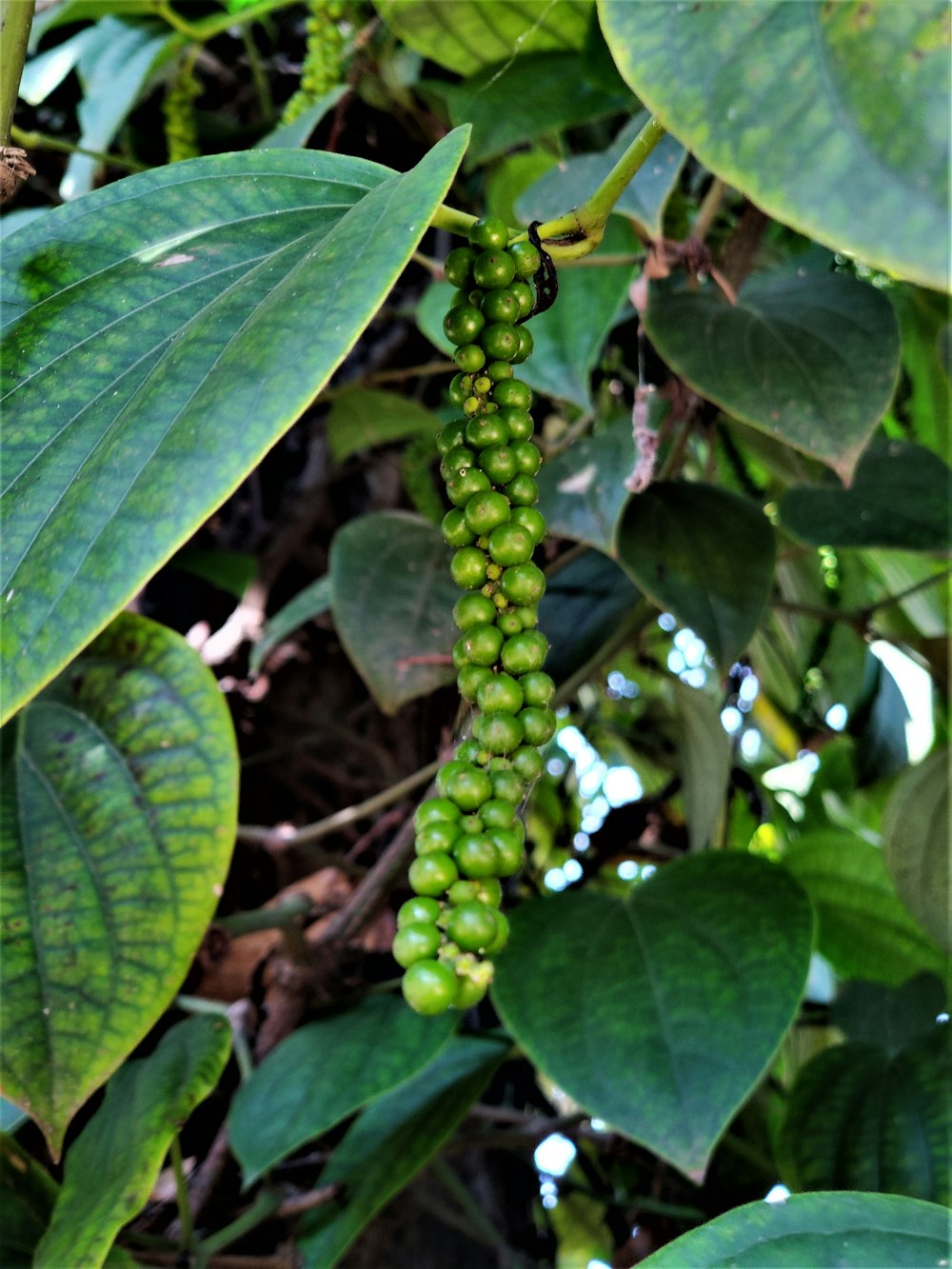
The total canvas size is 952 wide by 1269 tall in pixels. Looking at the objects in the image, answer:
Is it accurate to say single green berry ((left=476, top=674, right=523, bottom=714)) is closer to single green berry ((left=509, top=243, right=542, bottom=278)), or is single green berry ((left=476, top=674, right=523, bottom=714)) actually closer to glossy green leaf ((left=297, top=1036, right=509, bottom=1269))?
single green berry ((left=509, top=243, right=542, bottom=278))

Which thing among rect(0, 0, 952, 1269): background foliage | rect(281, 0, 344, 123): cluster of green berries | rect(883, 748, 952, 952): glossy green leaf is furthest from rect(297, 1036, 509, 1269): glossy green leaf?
rect(281, 0, 344, 123): cluster of green berries

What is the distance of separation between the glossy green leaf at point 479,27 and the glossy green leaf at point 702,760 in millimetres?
475

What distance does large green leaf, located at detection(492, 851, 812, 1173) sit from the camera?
1.69 ft

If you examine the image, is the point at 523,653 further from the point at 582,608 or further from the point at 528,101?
the point at 528,101

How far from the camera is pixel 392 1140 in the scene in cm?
68

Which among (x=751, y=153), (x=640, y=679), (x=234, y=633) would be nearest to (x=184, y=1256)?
(x=234, y=633)

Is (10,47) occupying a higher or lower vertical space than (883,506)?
higher

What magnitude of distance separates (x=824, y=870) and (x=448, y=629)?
434 mm

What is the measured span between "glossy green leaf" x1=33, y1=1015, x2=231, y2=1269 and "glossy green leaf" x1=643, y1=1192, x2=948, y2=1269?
25 cm

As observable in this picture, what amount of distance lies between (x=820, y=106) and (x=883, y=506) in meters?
0.56

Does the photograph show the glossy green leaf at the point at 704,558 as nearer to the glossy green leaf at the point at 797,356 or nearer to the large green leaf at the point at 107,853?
the glossy green leaf at the point at 797,356

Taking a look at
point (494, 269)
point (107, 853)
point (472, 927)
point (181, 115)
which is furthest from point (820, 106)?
point (181, 115)

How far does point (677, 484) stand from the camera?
722 millimetres

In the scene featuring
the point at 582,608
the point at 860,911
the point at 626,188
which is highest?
the point at 626,188
